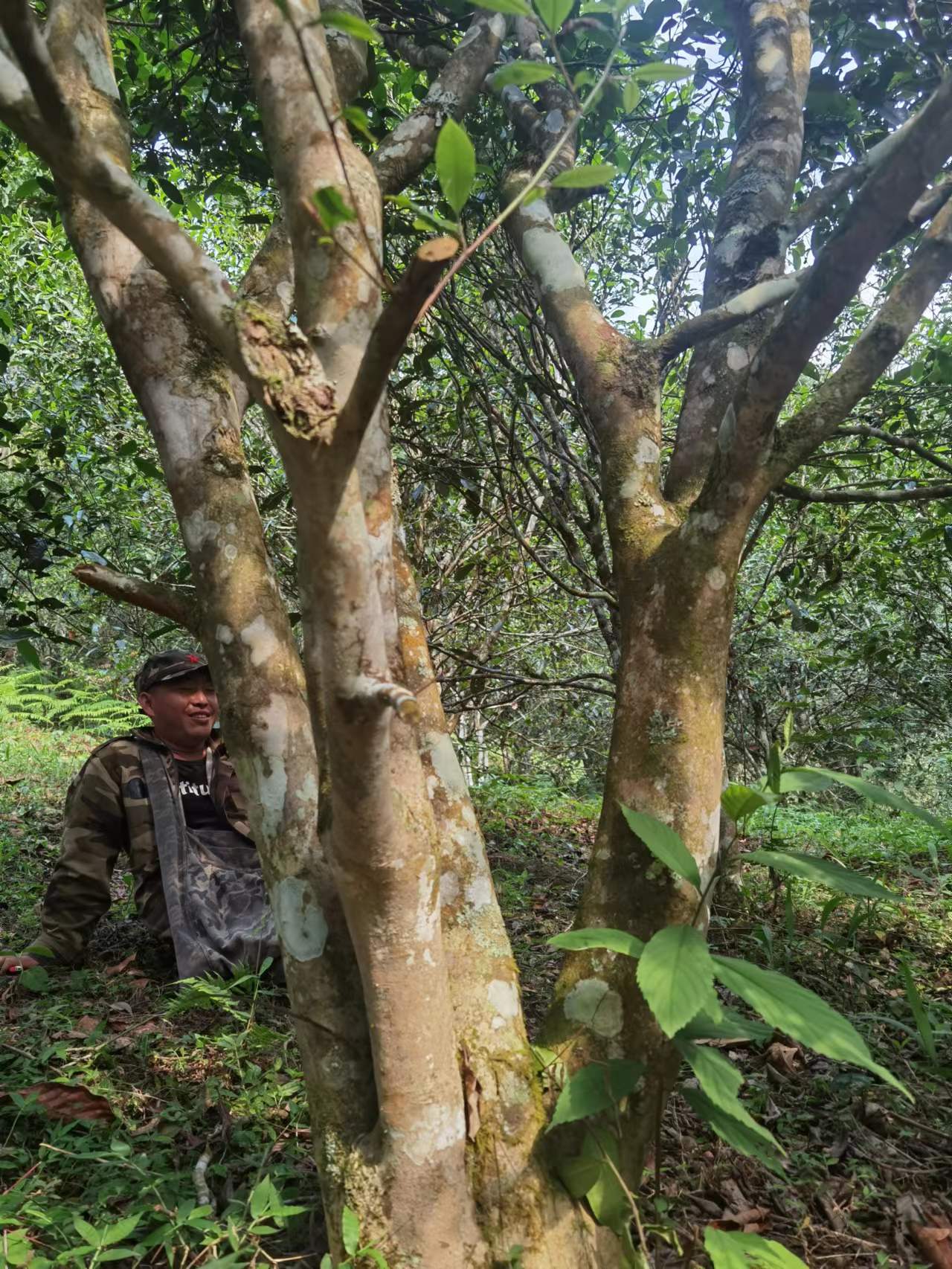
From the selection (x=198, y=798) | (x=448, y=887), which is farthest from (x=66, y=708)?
(x=448, y=887)

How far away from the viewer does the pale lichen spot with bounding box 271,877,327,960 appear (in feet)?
5.44

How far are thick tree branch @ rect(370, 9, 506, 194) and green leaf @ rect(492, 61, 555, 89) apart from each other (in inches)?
54.8

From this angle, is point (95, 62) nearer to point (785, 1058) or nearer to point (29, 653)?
point (29, 653)

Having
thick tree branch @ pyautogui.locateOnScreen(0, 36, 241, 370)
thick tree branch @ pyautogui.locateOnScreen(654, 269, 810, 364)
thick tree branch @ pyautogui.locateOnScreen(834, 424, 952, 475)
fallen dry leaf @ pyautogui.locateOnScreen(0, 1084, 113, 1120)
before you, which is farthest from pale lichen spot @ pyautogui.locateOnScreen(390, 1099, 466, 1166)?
thick tree branch @ pyautogui.locateOnScreen(834, 424, 952, 475)

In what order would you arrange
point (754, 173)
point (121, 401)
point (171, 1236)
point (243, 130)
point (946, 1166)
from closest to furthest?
1. point (171, 1236)
2. point (946, 1166)
3. point (754, 173)
4. point (243, 130)
5. point (121, 401)

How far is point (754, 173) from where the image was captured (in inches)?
102

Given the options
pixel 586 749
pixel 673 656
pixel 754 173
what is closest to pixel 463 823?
pixel 673 656

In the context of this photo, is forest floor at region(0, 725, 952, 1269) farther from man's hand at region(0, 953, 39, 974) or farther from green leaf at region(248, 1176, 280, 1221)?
man's hand at region(0, 953, 39, 974)

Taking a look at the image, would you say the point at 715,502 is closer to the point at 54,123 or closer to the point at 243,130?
the point at 54,123

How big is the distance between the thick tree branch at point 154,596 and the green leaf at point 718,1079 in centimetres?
129

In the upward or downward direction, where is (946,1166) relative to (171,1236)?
downward

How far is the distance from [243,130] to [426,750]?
3311 mm

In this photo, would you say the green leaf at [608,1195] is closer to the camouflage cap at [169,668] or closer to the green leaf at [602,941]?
the green leaf at [602,941]

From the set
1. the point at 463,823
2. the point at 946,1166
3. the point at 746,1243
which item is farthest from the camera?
the point at 946,1166
